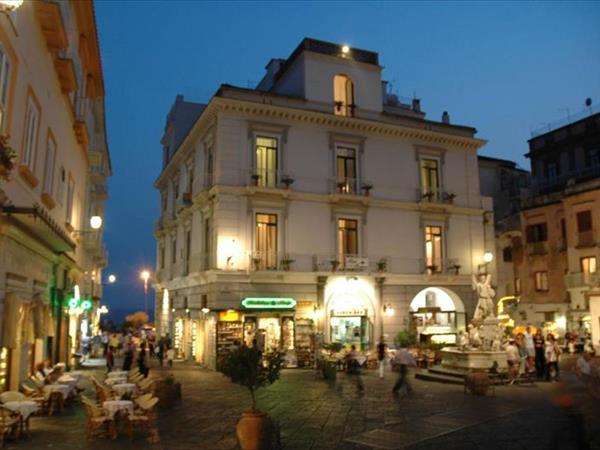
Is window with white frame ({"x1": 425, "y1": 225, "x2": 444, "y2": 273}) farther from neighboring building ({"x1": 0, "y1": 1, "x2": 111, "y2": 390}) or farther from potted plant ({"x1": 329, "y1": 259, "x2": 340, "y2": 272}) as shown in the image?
neighboring building ({"x1": 0, "y1": 1, "x2": 111, "y2": 390})

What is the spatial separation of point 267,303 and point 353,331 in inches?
214

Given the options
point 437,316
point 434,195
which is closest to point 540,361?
point 437,316

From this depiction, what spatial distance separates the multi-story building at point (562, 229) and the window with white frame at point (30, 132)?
29088 millimetres

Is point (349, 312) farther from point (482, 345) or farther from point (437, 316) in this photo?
point (482, 345)

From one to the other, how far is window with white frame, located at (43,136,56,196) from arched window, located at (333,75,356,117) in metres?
16.1

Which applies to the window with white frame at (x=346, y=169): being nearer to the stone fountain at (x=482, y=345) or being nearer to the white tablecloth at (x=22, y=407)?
the stone fountain at (x=482, y=345)

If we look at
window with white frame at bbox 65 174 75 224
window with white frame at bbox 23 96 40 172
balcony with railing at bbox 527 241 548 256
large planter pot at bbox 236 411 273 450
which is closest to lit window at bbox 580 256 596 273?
balcony with railing at bbox 527 241 548 256

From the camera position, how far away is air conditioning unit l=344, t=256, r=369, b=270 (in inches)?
1075

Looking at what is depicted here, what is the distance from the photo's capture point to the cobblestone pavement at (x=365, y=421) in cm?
1040

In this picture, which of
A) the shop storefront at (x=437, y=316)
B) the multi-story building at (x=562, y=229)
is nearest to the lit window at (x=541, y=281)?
the multi-story building at (x=562, y=229)

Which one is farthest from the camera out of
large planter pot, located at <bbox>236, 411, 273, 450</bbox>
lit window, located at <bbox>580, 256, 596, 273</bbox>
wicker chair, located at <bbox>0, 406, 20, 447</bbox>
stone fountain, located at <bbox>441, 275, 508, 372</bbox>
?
lit window, located at <bbox>580, 256, 596, 273</bbox>

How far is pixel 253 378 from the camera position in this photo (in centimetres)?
945

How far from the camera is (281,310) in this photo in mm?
25438

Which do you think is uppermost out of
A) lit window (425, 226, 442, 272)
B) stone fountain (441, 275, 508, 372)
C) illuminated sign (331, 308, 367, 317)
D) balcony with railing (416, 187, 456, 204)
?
balcony with railing (416, 187, 456, 204)
